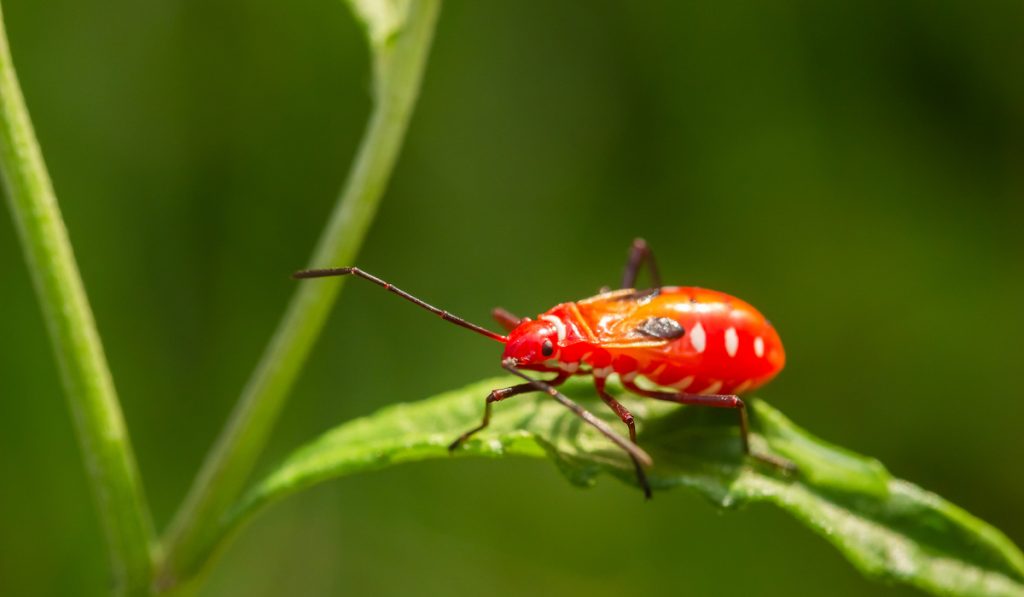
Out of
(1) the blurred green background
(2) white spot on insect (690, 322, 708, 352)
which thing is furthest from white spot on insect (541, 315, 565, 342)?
(1) the blurred green background

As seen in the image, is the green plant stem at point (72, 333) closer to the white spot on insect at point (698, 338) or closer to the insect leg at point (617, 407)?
the insect leg at point (617, 407)

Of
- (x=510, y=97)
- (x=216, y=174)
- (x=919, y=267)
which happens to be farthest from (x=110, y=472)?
(x=919, y=267)

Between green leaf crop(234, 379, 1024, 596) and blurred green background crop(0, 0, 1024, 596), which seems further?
blurred green background crop(0, 0, 1024, 596)

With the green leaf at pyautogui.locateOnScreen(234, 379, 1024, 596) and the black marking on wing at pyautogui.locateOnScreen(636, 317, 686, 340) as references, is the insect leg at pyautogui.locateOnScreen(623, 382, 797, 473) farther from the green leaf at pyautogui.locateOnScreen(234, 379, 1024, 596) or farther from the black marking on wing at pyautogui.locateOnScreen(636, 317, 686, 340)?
the black marking on wing at pyautogui.locateOnScreen(636, 317, 686, 340)

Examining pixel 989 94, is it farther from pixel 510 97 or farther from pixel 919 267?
pixel 510 97

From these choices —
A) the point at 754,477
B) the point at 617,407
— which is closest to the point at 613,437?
the point at 617,407

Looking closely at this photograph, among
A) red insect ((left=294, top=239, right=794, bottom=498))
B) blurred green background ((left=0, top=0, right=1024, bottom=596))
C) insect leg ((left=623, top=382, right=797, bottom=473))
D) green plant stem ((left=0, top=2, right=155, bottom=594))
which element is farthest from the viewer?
blurred green background ((left=0, top=0, right=1024, bottom=596))
